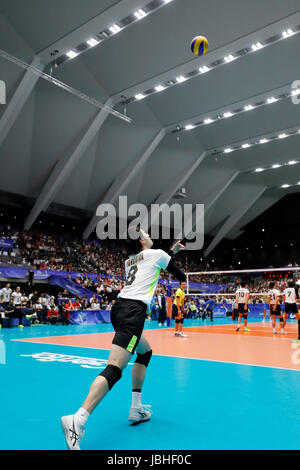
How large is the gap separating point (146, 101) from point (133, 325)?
23734 millimetres

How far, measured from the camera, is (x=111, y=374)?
3.00m

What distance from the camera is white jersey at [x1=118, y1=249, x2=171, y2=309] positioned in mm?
3535

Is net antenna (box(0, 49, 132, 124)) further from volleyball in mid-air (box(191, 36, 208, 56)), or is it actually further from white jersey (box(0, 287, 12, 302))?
white jersey (box(0, 287, 12, 302))

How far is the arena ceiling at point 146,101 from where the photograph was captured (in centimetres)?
1667

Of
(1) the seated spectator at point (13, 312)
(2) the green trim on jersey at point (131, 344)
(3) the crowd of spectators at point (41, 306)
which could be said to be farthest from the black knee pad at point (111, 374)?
(1) the seated spectator at point (13, 312)

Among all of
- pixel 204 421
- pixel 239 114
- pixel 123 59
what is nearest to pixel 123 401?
pixel 204 421

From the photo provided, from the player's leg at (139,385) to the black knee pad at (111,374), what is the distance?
65cm

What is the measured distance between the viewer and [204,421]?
3574 millimetres

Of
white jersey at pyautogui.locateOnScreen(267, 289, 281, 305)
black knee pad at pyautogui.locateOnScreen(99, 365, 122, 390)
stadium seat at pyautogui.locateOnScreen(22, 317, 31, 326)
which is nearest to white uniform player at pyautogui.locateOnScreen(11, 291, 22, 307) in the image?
stadium seat at pyautogui.locateOnScreen(22, 317, 31, 326)

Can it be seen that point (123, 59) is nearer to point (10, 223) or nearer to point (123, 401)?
point (10, 223)

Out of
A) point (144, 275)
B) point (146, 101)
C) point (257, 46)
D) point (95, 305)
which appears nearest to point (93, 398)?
point (144, 275)

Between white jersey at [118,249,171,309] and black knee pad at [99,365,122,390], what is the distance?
0.69m

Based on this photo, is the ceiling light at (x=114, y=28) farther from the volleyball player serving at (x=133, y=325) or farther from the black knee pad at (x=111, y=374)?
the black knee pad at (x=111, y=374)

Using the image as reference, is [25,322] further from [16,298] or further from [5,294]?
[5,294]
